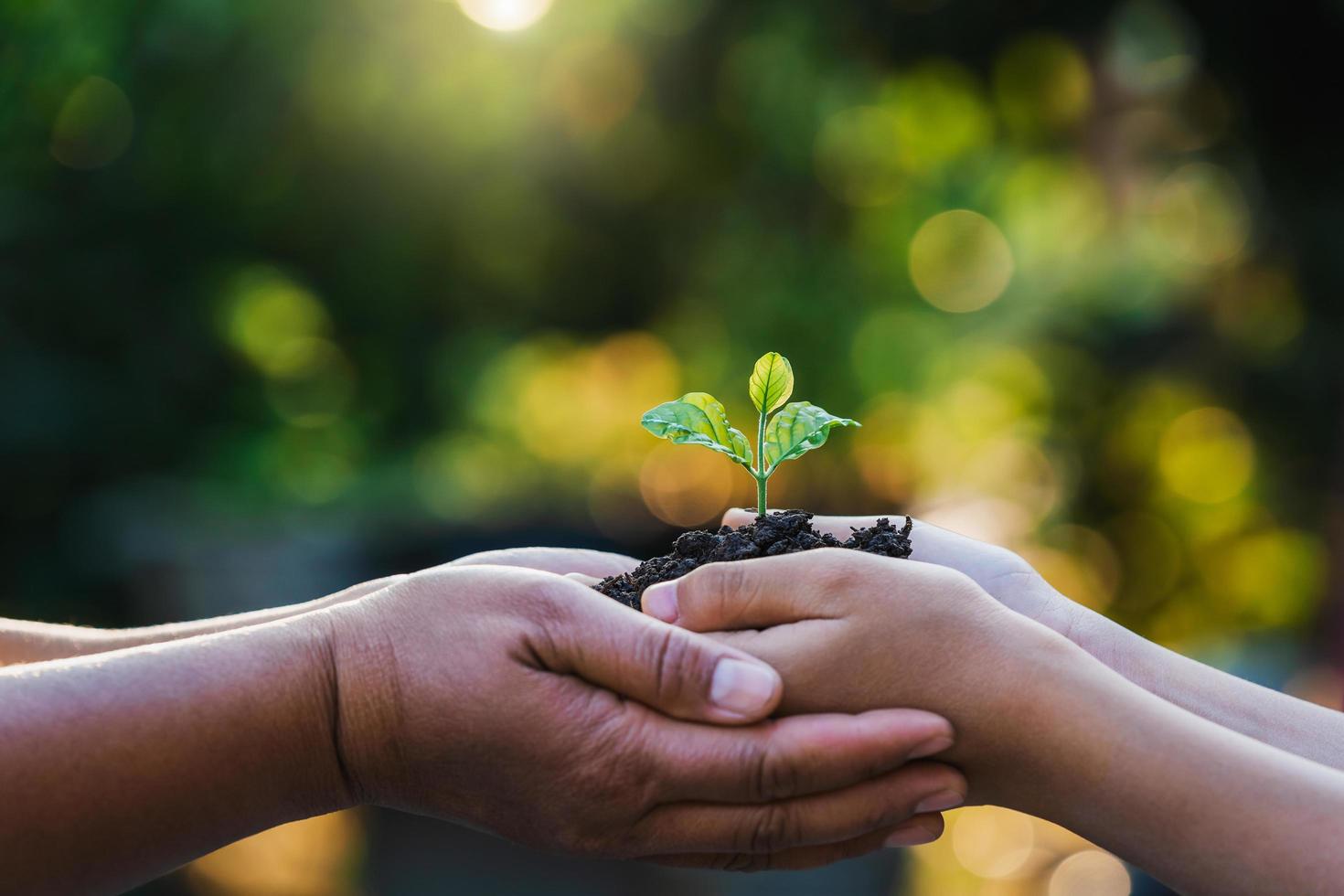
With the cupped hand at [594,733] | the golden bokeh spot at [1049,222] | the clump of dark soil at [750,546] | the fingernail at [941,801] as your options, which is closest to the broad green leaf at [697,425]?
the clump of dark soil at [750,546]

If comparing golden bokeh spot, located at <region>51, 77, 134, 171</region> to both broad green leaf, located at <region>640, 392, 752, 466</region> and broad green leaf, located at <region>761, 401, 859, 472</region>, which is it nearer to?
broad green leaf, located at <region>640, 392, 752, 466</region>

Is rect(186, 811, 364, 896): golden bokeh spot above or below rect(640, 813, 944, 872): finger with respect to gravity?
below

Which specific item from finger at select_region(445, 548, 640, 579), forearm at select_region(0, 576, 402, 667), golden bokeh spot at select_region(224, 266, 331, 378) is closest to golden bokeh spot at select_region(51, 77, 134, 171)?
golden bokeh spot at select_region(224, 266, 331, 378)

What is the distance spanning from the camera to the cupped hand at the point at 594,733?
1393 millimetres

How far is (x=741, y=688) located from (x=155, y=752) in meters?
0.78

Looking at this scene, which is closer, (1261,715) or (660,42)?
(1261,715)

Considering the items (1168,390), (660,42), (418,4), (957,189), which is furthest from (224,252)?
(1168,390)

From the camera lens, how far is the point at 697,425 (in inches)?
70.3

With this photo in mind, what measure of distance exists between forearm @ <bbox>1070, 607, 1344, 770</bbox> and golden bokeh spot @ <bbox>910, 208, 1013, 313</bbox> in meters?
3.20

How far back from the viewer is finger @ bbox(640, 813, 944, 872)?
60.2 inches

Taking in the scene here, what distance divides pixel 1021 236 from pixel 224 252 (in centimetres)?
417

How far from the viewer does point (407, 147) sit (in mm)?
5527

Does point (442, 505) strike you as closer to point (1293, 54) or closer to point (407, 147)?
point (407, 147)

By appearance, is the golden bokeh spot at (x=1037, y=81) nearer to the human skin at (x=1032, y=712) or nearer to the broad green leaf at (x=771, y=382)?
the broad green leaf at (x=771, y=382)
